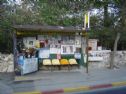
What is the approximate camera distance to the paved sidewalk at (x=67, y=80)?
12508 mm

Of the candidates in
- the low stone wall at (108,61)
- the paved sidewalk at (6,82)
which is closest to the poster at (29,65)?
the paved sidewalk at (6,82)

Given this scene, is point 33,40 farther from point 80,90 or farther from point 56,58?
point 80,90

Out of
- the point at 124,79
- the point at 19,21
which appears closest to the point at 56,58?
the point at 19,21

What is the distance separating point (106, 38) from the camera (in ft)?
66.7

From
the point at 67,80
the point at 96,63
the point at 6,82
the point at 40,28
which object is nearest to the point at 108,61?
the point at 96,63

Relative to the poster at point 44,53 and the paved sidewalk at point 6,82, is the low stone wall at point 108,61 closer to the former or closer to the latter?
the poster at point 44,53

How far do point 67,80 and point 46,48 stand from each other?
314 cm

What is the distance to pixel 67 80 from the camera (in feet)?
46.6

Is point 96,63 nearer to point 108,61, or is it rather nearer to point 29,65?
point 108,61

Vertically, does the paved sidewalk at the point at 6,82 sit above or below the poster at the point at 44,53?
below

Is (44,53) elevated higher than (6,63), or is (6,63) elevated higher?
(44,53)

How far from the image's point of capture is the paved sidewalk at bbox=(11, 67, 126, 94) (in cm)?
1251

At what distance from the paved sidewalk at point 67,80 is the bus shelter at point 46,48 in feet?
1.60

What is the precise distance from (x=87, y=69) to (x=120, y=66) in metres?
3.38
